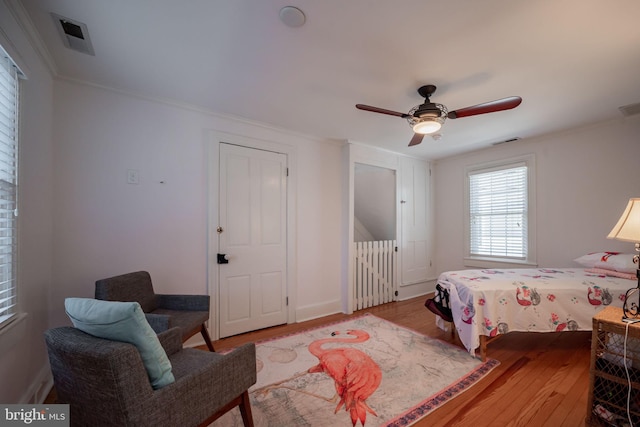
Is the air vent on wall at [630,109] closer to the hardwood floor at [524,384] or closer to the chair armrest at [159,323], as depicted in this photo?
the hardwood floor at [524,384]

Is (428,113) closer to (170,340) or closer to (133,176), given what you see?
(170,340)

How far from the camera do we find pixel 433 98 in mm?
2453

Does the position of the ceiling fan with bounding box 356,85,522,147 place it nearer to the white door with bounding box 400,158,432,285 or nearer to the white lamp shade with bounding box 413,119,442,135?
the white lamp shade with bounding box 413,119,442,135

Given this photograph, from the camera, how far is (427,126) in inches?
87.2

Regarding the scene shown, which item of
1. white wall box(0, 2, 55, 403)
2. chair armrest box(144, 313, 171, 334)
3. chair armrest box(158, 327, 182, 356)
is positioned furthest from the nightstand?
white wall box(0, 2, 55, 403)

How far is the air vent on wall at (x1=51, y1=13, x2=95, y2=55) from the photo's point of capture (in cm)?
156

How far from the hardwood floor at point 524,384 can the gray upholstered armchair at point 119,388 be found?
4.39 feet

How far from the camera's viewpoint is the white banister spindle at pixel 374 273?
3.81 metres

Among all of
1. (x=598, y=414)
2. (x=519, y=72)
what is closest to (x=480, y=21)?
(x=519, y=72)

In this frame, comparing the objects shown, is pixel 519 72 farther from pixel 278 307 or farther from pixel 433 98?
pixel 278 307

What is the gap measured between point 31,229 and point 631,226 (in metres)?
3.79

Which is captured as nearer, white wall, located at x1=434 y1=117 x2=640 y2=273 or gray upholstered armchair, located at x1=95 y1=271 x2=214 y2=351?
gray upholstered armchair, located at x1=95 y1=271 x2=214 y2=351

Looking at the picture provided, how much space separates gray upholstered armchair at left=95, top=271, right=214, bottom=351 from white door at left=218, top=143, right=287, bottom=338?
1.65 feet

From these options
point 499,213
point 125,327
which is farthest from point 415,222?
point 125,327
